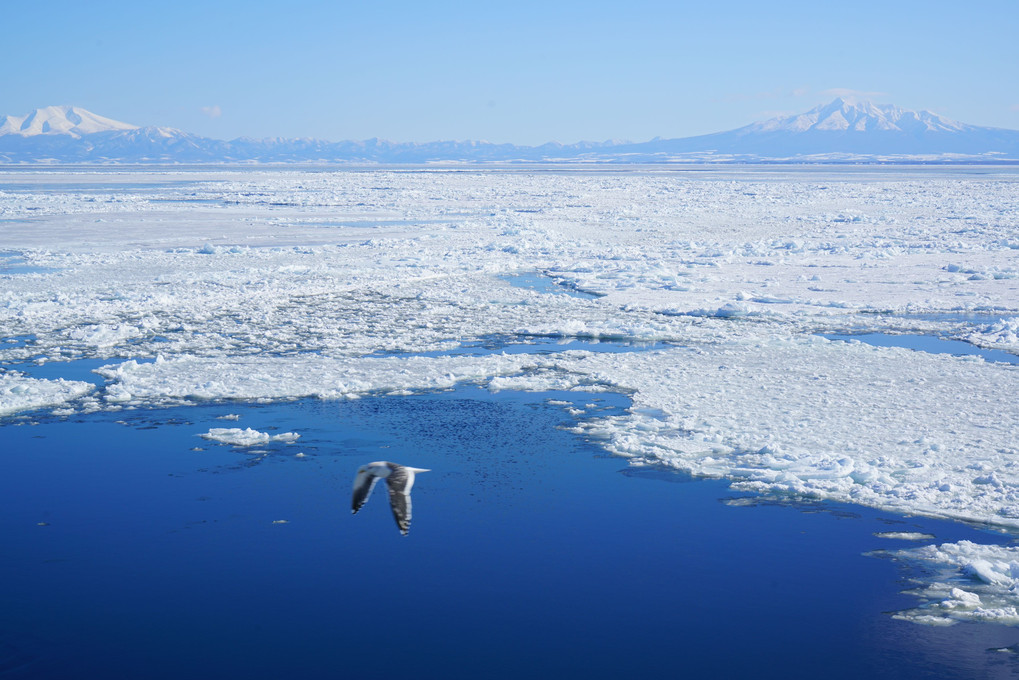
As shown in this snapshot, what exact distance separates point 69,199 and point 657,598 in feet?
134

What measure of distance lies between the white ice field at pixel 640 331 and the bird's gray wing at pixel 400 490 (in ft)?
9.12

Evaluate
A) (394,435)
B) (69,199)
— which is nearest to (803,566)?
(394,435)

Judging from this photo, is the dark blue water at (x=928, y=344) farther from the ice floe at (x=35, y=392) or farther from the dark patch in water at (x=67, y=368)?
the ice floe at (x=35, y=392)

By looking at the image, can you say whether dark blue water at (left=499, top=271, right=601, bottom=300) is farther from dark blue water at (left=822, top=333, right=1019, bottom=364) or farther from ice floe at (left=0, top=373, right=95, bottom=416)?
ice floe at (left=0, top=373, right=95, bottom=416)

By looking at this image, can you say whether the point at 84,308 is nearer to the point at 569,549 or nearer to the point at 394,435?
the point at 394,435

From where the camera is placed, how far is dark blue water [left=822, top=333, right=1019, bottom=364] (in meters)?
10.8

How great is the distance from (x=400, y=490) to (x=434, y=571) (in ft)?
4.74

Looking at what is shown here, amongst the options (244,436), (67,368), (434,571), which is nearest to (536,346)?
(244,436)

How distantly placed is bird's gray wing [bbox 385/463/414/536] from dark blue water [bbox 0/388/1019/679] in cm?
90

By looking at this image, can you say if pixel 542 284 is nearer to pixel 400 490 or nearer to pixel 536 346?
pixel 536 346

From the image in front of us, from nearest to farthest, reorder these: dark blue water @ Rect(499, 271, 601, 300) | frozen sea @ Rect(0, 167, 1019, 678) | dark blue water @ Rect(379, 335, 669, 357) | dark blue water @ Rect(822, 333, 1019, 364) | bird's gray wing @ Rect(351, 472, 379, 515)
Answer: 1. bird's gray wing @ Rect(351, 472, 379, 515)
2. frozen sea @ Rect(0, 167, 1019, 678)
3. dark blue water @ Rect(822, 333, 1019, 364)
4. dark blue water @ Rect(379, 335, 669, 357)
5. dark blue water @ Rect(499, 271, 601, 300)

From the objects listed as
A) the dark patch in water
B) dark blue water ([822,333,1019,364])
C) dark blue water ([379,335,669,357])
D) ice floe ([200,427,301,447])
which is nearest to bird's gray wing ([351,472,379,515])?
ice floe ([200,427,301,447])

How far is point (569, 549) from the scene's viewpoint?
6016 millimetres

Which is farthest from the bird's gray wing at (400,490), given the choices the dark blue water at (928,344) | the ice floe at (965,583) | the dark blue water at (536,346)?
the dark blue water at (928,344)
